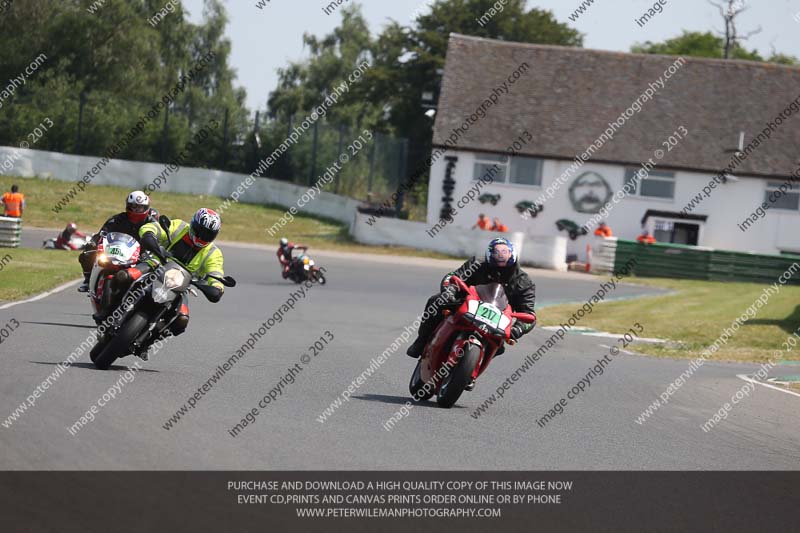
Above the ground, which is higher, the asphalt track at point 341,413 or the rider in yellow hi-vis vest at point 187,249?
the rider in yellow hi-vis vest at point 187,249

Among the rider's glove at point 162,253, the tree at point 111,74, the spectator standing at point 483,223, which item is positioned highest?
the tree at point 111,74

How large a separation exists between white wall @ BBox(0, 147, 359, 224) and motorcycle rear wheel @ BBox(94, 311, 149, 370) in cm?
3708

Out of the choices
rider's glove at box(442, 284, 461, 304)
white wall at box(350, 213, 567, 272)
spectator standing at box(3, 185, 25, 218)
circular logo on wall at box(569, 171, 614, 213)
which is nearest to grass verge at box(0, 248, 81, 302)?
spectator standing at box(3, 185, 25, 218)

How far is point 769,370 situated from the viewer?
56.7 feet

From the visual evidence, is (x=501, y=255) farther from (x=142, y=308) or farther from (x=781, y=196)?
(x=781, y=196)

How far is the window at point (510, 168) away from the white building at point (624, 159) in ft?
0.12

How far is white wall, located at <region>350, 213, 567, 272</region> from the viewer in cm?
3891

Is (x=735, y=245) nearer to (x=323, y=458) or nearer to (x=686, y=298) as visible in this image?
(x=686, y=298)

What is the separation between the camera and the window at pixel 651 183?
44594 mm

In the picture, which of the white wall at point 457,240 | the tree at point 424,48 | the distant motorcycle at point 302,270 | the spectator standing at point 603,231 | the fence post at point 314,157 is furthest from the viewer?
the tree at point 424,48

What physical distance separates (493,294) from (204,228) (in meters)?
2.73

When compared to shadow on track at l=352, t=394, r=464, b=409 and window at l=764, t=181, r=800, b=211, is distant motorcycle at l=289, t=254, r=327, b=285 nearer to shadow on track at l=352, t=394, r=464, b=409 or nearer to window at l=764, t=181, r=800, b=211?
shadow on track at l=352, t=394, r=464, b=409

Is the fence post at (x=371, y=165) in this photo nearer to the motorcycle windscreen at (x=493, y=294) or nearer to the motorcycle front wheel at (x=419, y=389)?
the motorcycle front wheel at (x=419, y=389)

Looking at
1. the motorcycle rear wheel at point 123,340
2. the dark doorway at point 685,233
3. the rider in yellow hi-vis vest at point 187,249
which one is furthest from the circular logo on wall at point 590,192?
the motorcycle rear wheel at point 123,340
